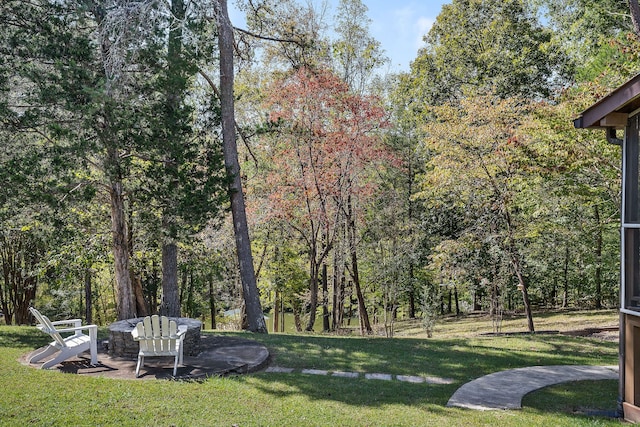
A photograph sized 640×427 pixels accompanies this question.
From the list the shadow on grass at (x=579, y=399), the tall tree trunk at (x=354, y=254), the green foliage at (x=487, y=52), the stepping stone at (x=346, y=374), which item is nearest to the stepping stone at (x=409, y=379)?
the stepping stone at (x=346, y=374)

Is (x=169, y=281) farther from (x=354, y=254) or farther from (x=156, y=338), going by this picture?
(x=354, y=254)

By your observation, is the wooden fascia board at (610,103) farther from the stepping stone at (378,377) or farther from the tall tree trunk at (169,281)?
the tall tree trunk at (169,281)

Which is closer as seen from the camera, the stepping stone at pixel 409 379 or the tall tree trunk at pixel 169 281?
the stepping stone at pixel 409 379

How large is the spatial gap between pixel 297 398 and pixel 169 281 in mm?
6205

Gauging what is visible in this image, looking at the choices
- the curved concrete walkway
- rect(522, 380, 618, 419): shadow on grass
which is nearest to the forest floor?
the curved concrete walkway

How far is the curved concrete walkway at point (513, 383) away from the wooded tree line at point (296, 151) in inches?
186

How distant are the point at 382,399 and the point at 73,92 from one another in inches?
273

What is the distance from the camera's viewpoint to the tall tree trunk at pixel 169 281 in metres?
10.2

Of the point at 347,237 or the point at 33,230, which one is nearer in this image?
the point at 33,230

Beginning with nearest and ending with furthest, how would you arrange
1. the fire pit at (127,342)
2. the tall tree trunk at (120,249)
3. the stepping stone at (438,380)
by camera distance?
the stepping stone at (438,380)
the fire pit at (127,342)
the tall tree trunk at (120,249)

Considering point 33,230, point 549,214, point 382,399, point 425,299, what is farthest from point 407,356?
point 33,230

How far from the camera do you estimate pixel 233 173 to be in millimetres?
9938

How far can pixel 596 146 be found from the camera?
9.23 m

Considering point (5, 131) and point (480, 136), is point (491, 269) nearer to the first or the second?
point (480, 136)
